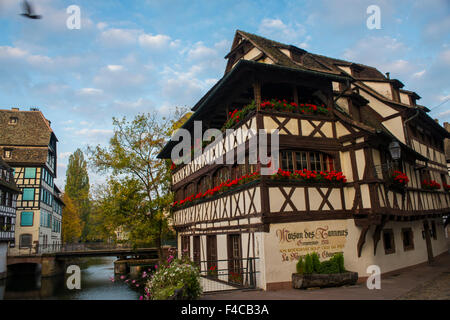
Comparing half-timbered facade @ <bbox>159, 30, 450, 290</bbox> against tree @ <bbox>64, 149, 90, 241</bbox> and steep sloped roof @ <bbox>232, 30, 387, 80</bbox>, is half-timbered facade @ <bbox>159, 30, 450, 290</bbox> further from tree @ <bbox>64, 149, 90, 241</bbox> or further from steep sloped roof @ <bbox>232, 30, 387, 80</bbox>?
tree @ <bbox>64, 149, 90, 241</bbox>

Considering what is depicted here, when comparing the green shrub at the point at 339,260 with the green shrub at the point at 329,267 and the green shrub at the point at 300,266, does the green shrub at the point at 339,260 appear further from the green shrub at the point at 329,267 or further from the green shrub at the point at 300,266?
the green shrub at the point at 300,266

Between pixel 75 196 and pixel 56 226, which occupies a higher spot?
pixel 75 196

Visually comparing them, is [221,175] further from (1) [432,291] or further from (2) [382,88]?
(2) [382,88]

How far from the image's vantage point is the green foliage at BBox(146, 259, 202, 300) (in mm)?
8516

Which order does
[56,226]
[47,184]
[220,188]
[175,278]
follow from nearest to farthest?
[175,278] → [220,188] → [47,184] → [56,226]

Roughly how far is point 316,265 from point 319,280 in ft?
1.76

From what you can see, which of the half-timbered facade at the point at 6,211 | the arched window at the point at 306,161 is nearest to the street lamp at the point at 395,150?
the arched window at the point at 306,161

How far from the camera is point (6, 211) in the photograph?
30.1m

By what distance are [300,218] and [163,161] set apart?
16.8m

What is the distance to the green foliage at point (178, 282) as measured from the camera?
8.52 metres

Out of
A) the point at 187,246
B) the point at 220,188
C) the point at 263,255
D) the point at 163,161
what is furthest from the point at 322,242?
the point at 163,161

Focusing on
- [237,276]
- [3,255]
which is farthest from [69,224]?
[237,276]

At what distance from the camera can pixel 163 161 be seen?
1053 inches

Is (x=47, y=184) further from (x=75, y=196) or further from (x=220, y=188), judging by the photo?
(x=220, y=188)
